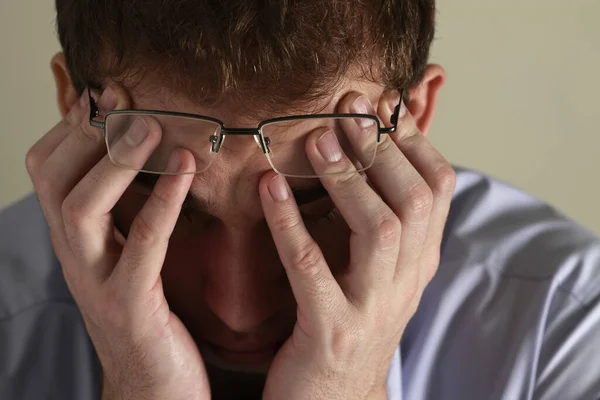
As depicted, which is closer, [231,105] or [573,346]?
[231,105]

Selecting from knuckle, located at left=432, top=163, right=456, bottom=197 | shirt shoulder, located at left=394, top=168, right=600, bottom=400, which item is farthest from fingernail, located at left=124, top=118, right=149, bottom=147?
shirt shoulder, located at left=394, top=168, right=600, bottom=400

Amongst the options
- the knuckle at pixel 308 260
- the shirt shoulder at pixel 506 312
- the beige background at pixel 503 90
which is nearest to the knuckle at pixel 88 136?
the knuckle at pixel 308 260

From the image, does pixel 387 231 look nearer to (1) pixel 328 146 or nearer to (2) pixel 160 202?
(1) pixel 328 146

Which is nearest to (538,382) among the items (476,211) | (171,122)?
(476,211)

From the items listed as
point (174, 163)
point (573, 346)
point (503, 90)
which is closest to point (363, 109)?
point (174, 163)

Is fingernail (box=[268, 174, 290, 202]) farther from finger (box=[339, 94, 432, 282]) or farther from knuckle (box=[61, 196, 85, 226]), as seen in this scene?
knuckle (box=[61, 196, 85, 226])

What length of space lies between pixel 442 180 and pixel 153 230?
18.0 inches

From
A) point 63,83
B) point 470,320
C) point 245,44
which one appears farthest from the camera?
point 470,320

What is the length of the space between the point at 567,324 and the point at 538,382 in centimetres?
12

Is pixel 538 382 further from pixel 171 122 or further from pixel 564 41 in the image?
pixel 564 41

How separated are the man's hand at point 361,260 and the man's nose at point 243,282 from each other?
0.26ft

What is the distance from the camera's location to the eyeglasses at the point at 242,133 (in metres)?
1.07

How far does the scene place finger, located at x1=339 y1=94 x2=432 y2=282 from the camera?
1.16m

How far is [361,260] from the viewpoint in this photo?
3.84 feet
